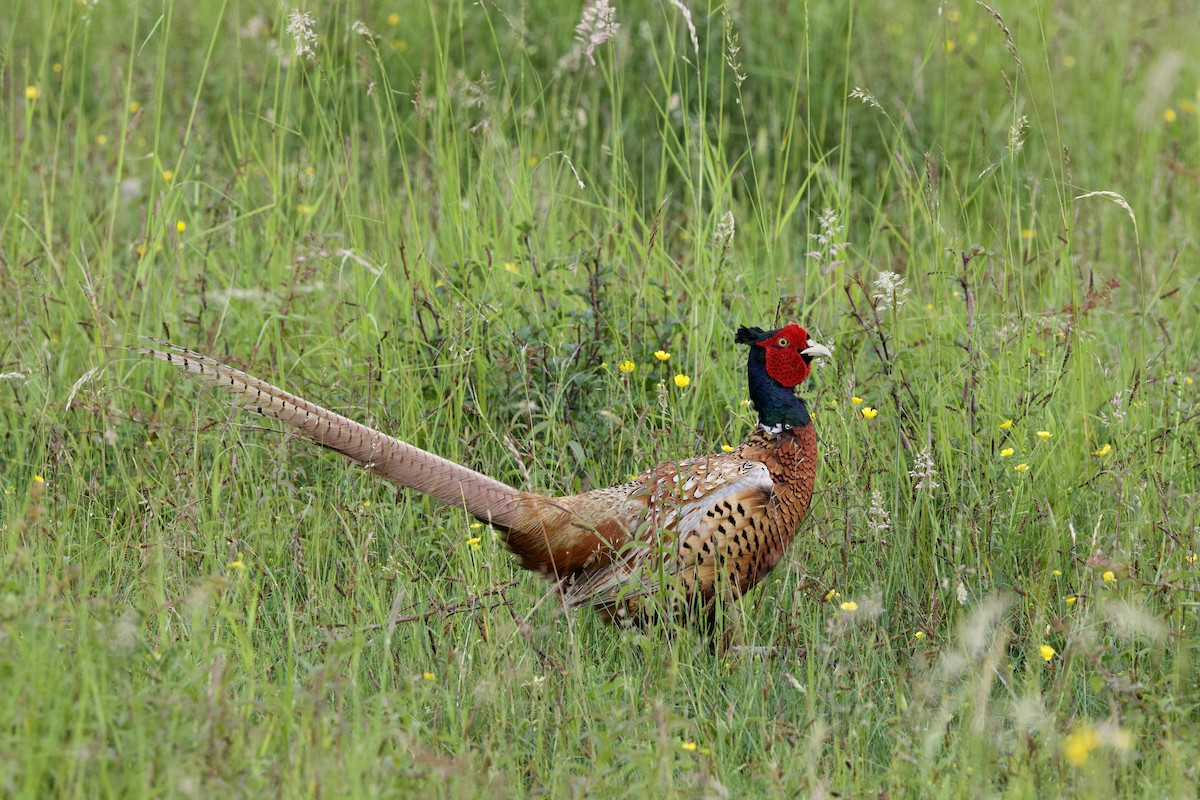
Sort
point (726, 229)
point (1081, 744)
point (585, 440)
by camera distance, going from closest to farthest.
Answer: point (1081, 744), point (726, 229), point (585, 440)

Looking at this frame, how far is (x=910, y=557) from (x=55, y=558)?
2.12 metres

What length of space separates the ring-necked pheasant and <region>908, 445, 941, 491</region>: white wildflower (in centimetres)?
27

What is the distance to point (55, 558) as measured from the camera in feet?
10.5

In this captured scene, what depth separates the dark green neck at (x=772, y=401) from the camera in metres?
3.46

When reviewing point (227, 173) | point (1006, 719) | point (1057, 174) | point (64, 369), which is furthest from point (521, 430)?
point (1057, 174)

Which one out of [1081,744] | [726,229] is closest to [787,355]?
[726,229]

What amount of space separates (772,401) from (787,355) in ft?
0.41

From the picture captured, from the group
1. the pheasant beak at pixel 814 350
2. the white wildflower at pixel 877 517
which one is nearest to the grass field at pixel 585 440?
the white wildflower at pixel 877 517

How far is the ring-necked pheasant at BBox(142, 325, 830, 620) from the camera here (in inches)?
128

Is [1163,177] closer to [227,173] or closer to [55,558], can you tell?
[227,173]

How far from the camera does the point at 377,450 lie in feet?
10.7

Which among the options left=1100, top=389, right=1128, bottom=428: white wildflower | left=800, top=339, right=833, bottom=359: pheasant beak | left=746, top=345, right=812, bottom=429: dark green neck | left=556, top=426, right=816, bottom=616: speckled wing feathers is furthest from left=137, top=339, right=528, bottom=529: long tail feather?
left=1100, top=389, right=1128, bottom=428: white wildflower

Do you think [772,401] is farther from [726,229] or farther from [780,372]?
[726,229]

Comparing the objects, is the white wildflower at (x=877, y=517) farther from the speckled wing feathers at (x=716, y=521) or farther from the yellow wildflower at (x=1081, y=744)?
the yellow wildflower at (x=1081, y=744)
